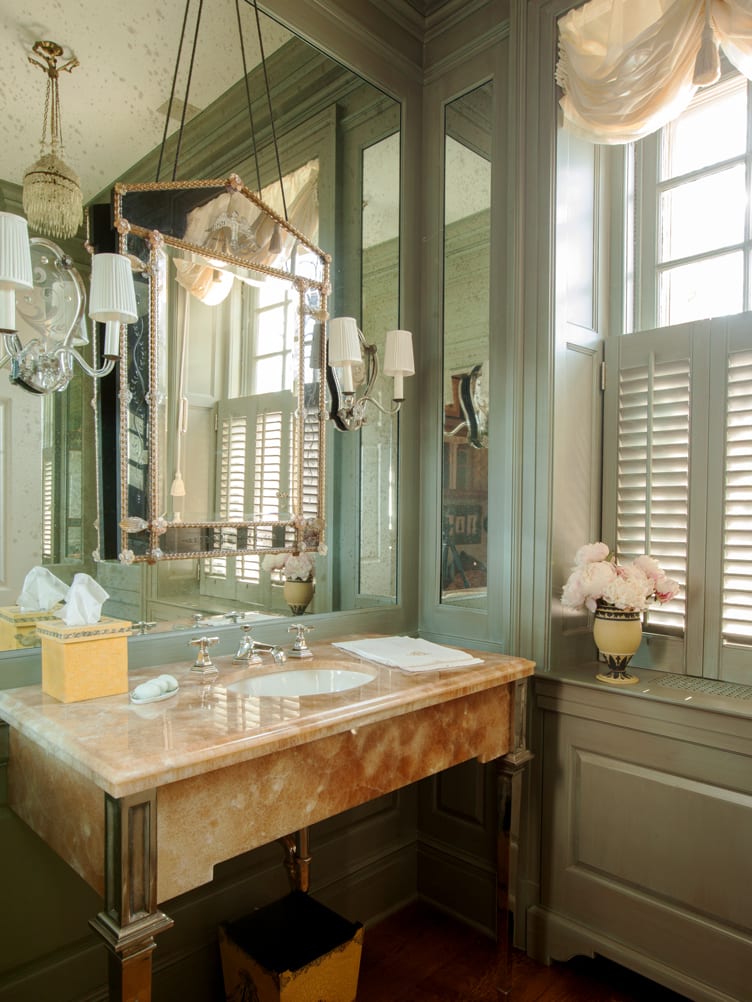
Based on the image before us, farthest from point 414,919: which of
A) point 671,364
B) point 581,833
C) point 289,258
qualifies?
point 289,258

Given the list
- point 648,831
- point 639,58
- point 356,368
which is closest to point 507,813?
point 648,831

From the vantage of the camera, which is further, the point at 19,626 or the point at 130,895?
the point at 19,626

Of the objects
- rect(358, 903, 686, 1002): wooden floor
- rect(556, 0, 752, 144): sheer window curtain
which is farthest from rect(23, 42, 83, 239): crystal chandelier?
rect(358, 903, 686, 1002): wooden floor

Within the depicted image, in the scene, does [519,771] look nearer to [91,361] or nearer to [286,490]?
[286,490]

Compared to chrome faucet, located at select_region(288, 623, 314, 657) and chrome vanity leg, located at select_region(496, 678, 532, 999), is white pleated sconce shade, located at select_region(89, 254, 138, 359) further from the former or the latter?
chrome vanity leg, located at select_region(496, 678, 532, 999)

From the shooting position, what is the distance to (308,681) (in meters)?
1.65

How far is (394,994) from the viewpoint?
5.93 ft

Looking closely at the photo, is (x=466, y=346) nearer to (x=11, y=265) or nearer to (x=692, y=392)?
(x=692, y=392)

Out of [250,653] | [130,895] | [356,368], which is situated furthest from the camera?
[356,368]

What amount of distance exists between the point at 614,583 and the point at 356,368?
1002 millimetres

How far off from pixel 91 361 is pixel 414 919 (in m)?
1.94

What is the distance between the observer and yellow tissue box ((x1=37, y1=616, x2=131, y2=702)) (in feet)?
4.10

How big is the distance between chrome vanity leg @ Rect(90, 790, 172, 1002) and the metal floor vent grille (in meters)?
1.39

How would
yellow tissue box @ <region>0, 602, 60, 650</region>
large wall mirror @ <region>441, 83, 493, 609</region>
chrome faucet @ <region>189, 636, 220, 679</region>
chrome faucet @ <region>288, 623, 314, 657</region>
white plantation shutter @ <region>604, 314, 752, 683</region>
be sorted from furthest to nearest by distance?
large wall mirror @ <region>441, 83, 493, 609</region>, white plantation shutter @ <region>604, 314, 752, 683</region>, chrome faucet @ <region>288, 623, 314, 657</region>, chrome faucet @ <region>189, 636, 220, 679</region>, yellow tissue box @ <region>0, 602, 60, 650</region>
